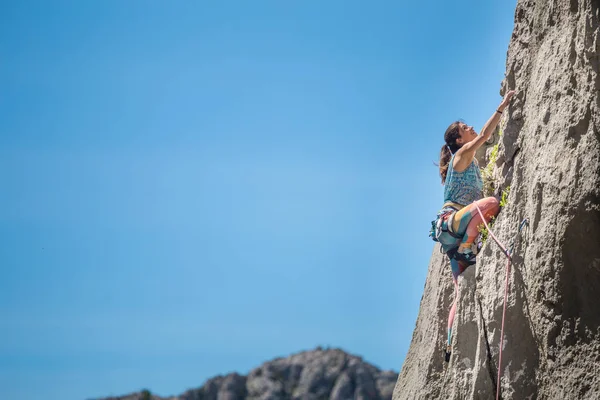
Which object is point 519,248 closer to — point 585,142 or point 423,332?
point 585,142

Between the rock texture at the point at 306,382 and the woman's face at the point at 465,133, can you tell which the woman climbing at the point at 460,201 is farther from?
the rock texture at the point at 306,382

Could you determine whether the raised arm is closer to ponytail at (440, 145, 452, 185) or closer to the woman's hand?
the woman's hand

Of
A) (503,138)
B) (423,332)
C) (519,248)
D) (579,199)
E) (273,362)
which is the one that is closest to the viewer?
(579,199)

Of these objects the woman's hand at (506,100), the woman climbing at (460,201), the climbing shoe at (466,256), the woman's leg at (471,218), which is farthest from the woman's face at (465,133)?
the climbing shoe at (466,256)

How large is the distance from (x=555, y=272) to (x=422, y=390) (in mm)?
3498

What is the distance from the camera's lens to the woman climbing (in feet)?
38.1

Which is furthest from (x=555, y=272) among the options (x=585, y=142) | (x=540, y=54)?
(x=540, y=54)

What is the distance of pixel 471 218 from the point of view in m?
11.6

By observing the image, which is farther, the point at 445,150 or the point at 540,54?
the point at 445,150

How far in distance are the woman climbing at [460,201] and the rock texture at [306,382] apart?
51732 mm

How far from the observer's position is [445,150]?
41.1 feet

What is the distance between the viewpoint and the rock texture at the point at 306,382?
64125 millimetres

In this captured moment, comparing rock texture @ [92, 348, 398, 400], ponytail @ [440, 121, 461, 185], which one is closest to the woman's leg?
ponytail @ [440, 121, 461, 185]

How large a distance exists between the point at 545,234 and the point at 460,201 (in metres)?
2.17
